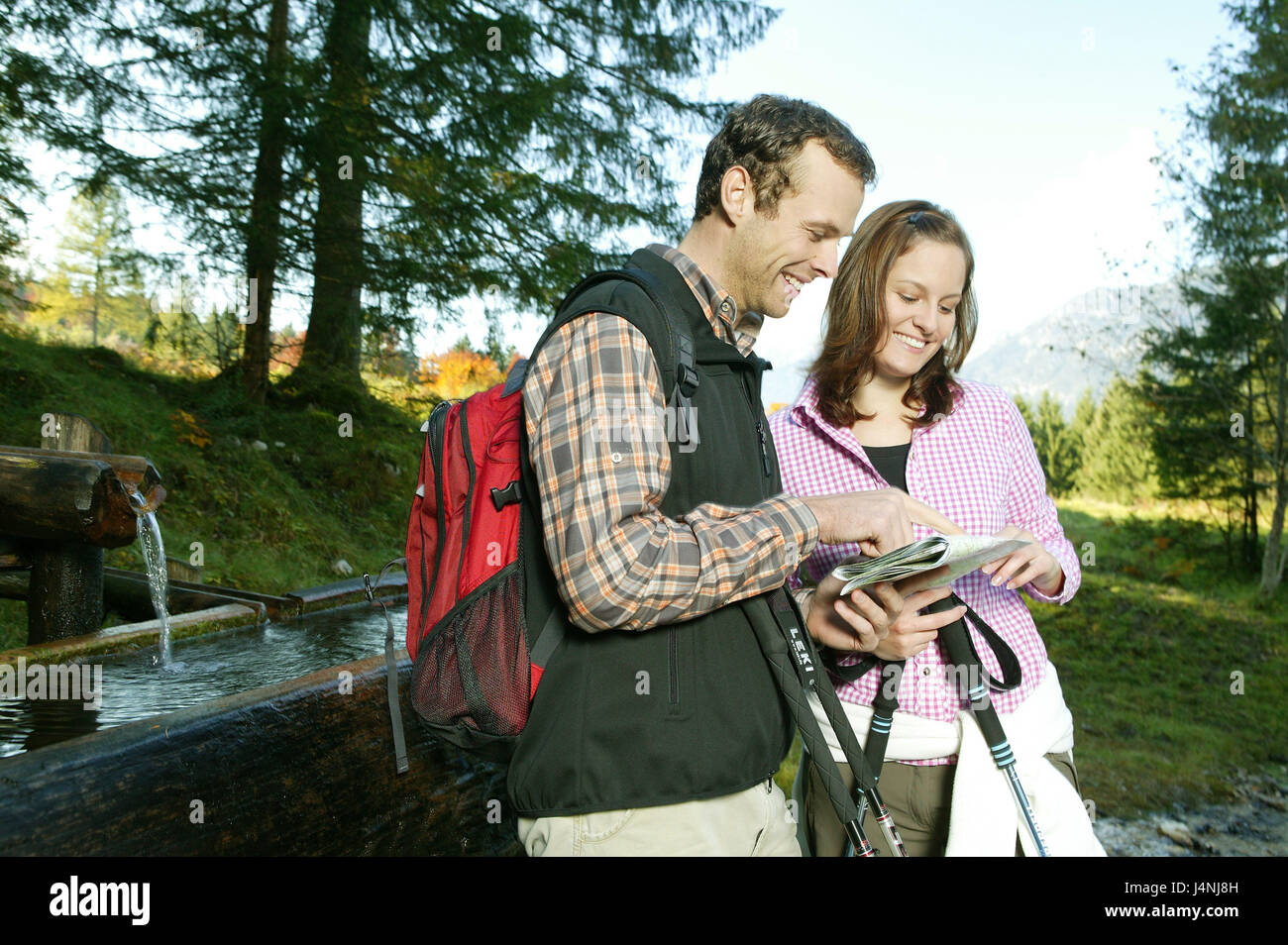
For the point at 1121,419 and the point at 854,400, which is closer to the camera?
the point at 854,400

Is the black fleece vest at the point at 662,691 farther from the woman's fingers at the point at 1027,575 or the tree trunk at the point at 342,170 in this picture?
the tree trunk at the point at 342,170

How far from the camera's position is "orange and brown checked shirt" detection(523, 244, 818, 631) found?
1.36m

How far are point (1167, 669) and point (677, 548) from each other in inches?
390

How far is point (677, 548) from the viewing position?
1.40 m

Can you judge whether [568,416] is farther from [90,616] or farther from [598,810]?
[90,616]

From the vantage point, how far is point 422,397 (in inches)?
440

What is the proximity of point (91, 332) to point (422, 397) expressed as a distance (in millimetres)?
3584

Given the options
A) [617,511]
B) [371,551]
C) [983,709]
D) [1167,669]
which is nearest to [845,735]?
[983,709]

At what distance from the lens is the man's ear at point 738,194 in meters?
1.79

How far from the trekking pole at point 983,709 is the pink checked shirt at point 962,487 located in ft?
0.24

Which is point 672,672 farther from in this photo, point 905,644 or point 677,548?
point 905,644

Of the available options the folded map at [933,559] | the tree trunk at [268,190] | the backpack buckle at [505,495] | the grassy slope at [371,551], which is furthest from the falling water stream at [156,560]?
the tree trunk at [268,190]
